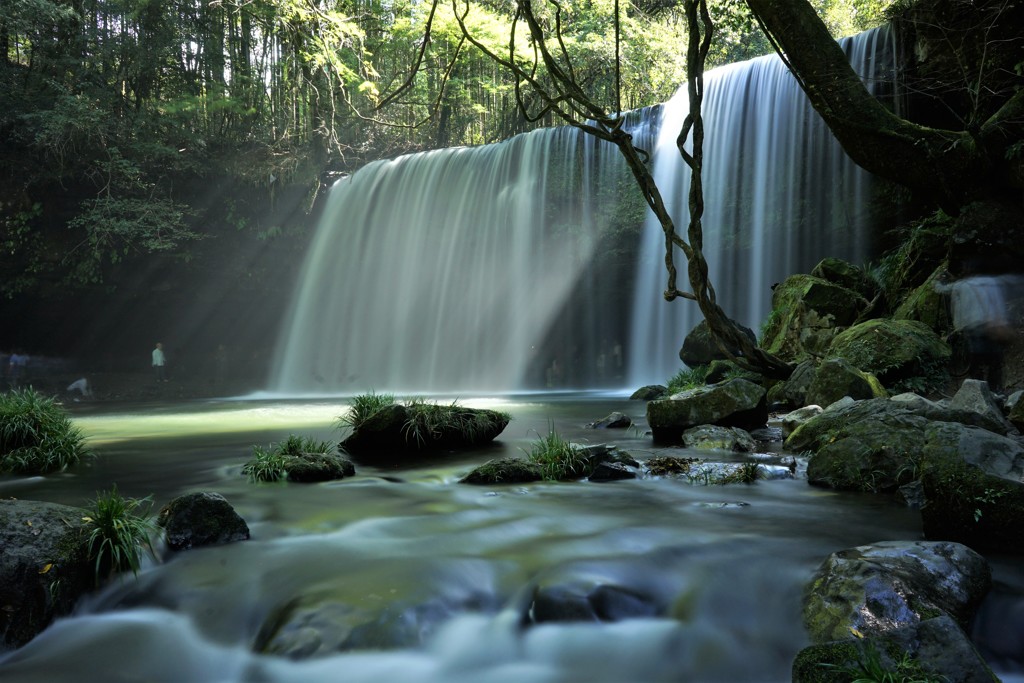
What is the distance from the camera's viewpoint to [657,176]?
751 inches

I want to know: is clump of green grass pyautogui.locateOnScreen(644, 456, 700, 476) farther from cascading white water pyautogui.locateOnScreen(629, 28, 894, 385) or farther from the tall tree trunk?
cascading white water pyautogui.locateOnScreen(629, 28, 894, 385)

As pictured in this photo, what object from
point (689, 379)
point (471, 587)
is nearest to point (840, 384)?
point (689, 379)

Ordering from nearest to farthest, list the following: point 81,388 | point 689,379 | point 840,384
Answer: point 840,384, point 689,379, point 81,388

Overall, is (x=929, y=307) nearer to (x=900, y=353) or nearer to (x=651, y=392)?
(x=900, y=353)

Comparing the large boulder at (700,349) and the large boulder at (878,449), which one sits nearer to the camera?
the large boulder at (878,449)

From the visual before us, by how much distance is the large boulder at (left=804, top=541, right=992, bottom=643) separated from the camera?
289 cm

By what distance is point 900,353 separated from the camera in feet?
30.0

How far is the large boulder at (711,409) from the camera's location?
8383mm

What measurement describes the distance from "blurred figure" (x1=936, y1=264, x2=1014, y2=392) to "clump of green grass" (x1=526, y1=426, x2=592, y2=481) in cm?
562

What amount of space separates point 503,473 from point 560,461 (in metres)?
0.55

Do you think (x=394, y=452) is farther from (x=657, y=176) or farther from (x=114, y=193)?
(x=114, y=193)

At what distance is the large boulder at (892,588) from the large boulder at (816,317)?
27.1 feet

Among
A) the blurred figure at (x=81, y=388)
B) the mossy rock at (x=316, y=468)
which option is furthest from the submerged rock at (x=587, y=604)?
the blurred figure at (x=81, y=388)

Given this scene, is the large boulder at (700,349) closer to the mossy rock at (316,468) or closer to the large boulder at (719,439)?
the large boulder at (719,439)
